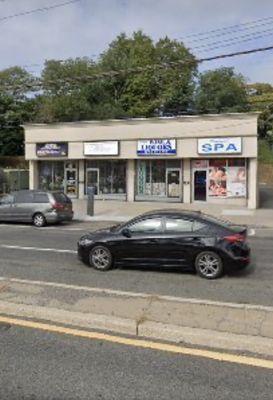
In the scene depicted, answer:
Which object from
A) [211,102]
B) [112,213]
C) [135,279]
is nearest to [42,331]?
[135,279]

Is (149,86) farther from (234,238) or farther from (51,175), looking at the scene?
(234,238)

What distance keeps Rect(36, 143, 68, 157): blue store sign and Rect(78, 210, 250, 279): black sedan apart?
27.1m

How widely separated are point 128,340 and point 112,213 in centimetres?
2338

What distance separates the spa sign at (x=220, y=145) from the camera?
33.1 meters

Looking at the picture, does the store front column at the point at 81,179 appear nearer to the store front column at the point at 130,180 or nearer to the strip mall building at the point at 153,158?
the strip mall building at the point at 153,158

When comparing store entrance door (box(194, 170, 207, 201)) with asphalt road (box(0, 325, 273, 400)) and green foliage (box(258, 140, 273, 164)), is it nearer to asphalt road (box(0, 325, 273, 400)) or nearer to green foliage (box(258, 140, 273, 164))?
asphalt road (box(0, 325, 273, 400))

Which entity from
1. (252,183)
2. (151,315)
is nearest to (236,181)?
(252,183)

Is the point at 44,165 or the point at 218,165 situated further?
the point at 44,165

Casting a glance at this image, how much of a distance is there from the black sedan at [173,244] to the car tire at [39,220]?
11.7 metres

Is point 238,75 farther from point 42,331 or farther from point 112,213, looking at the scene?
point 42,331

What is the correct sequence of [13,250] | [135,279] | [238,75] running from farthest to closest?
[238,75]
[13,250]
[135,279]

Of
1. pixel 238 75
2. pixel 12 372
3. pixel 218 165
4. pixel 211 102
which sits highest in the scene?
pixel 238 75

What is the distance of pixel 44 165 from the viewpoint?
40969 millimetres

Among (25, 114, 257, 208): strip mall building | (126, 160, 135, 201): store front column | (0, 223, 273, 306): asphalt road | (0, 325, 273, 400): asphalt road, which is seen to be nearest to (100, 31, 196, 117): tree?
(25, 114, 257, 208): strip mall building
